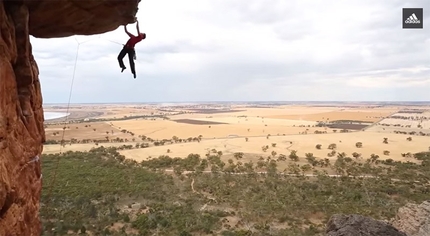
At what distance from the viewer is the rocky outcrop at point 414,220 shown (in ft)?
61.8

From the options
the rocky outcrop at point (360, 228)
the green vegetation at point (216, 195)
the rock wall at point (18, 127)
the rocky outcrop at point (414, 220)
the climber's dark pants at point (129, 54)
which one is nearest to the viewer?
the rock wall at point (18, 127)

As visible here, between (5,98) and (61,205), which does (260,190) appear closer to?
(61,205)

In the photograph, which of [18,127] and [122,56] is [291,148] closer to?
[122,56]

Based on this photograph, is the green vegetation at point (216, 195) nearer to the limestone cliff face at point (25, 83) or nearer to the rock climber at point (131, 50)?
the rock climber at point (131, 50)

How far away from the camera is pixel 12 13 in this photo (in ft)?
28.6

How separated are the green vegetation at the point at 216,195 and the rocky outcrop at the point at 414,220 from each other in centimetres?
620

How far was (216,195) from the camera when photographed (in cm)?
3450

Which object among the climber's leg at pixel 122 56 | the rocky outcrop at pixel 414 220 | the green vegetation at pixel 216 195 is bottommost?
the green vegetation at pixel 216 195

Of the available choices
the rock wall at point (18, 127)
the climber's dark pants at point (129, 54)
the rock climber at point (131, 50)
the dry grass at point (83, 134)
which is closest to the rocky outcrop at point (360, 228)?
the rock climber at point (131, 50)

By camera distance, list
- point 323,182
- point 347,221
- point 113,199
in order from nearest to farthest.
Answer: point 347,221 < point 113,199 < point 323,182

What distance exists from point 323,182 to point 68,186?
27753mm

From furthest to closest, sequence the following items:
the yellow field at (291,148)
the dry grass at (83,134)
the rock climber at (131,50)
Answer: the dry grass at (83,134), the yellow field at (291,148), the rock climber at (131,50)

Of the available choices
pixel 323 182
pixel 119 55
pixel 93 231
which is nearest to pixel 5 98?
pixel 119 55

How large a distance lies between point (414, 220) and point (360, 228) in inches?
213
